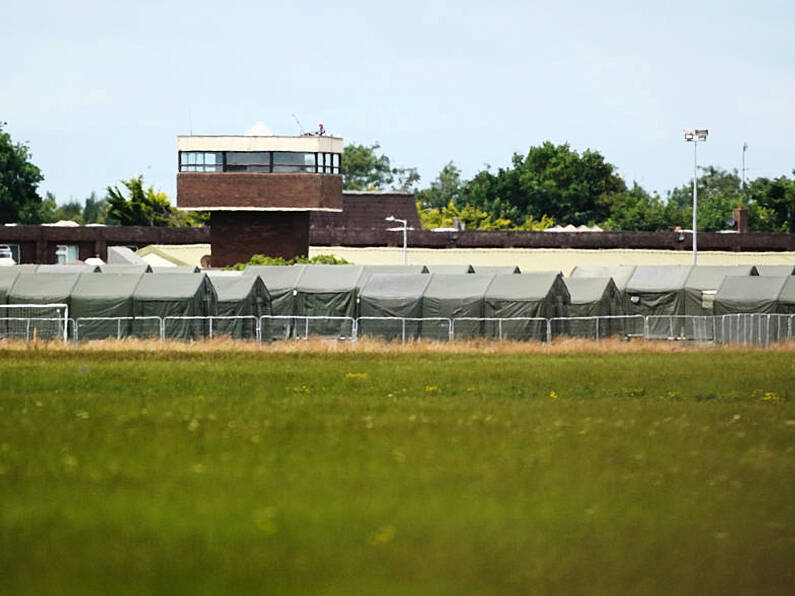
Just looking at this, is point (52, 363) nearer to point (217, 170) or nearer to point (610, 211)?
point (217, 170)

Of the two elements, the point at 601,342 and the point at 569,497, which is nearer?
the point at 569,497

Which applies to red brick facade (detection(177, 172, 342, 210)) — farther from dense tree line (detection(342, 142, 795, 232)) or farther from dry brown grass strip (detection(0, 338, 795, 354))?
dense tree line (detection(342, 142, 795, 232))

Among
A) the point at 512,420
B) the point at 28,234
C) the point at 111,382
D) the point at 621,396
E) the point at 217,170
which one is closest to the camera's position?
the point at 512,420

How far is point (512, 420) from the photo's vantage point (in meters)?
26.4

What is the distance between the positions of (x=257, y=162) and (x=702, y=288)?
3835 cm

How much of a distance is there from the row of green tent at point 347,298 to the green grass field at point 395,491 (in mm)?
27697

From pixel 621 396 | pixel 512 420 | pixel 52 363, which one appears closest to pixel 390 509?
pixel 512 420

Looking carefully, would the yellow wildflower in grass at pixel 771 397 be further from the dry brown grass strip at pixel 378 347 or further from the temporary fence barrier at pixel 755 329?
the temporary fence barrier at pixel 755 329

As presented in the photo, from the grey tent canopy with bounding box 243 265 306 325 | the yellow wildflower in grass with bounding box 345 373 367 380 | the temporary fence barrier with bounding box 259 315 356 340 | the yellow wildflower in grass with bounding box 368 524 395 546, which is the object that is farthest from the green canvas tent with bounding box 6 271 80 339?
the yellow wildflower in grass with bounding box 368 524 395 546

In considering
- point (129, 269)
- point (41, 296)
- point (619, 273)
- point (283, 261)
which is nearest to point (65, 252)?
point (283, 261)

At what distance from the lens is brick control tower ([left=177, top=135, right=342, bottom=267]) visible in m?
99.4

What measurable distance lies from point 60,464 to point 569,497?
6.59m

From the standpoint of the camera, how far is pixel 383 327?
6225cm

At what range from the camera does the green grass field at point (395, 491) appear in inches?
498
